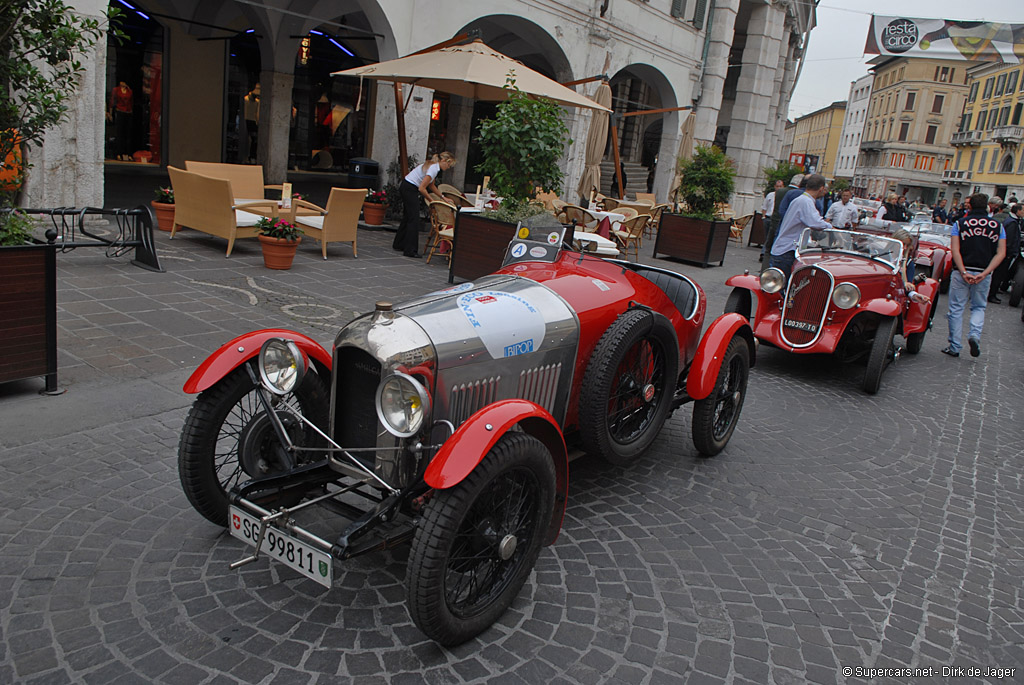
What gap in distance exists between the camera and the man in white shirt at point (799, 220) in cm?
788

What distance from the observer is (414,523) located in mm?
2543

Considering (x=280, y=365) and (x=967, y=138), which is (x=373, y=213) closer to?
(x=280, y=365)

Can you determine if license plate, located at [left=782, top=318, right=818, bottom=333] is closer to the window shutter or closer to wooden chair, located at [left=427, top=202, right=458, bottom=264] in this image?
wooden chair, located at [left=427, top=202, right=458, bottom=264]

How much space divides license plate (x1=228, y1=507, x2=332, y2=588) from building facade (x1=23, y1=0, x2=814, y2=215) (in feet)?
25.1

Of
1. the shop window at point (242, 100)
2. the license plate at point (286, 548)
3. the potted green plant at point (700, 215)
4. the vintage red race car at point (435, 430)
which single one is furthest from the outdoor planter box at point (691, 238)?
the license plate at point (286, 548)

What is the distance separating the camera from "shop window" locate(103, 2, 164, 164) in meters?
14.7

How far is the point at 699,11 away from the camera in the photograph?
66.5ft

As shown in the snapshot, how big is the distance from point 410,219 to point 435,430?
25.1 ft

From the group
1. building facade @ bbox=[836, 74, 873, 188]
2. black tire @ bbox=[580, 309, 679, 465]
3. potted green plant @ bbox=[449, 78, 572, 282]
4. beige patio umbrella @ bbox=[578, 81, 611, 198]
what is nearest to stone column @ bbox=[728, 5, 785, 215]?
beige patio umbrella @ bbox=[578, 81, 611, 198]

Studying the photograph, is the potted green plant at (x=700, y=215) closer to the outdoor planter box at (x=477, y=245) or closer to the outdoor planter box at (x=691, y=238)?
the outdoor planter box at (x=691, y=238)

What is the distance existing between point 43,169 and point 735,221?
1601 cm

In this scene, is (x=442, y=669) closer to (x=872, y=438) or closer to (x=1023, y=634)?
(x=1023, y=634)

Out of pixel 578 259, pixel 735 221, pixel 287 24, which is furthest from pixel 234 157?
pixel 578 259

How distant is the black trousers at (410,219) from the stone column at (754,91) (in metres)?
17.1
